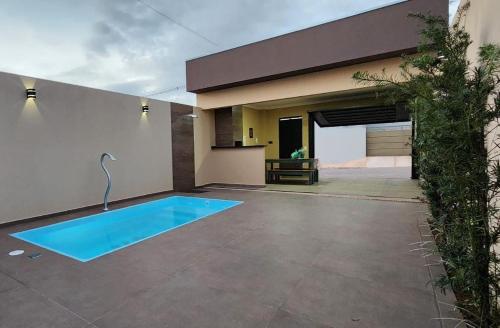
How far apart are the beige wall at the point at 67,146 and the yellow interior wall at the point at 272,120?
151 inches

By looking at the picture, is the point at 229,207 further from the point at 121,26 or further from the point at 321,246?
the point at 121,26

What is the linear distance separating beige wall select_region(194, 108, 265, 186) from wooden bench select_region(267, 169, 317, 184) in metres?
1.14

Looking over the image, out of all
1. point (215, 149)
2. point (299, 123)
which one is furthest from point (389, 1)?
point (215, 149)

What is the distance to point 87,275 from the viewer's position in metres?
2.66

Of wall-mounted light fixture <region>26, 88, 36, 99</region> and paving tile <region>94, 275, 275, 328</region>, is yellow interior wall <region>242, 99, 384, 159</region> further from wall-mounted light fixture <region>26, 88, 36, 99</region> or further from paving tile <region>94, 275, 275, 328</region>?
paving tile <region>94, 275, 275, 328</region>

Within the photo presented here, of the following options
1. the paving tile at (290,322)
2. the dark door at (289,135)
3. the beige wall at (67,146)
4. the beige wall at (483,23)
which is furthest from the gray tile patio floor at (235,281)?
the dark door at (289,135)

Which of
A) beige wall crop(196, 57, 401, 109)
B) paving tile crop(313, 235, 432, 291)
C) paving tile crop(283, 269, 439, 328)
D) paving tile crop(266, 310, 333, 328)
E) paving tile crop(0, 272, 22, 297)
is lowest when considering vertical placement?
paving tile crop(0, 272, 22, 297)

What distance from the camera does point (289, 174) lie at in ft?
30.6

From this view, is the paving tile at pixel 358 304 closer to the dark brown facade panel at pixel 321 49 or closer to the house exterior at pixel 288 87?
the dark brown facade panel at pixel 321 49

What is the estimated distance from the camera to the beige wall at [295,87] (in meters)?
6.44

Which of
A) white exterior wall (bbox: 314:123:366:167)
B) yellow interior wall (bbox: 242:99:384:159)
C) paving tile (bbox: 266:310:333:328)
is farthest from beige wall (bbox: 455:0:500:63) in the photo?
white exterior wall (bbox: 314:123:366:167)

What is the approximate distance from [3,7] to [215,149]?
601cm

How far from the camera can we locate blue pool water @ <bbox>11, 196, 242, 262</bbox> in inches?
142

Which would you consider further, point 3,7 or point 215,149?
point 215,149
